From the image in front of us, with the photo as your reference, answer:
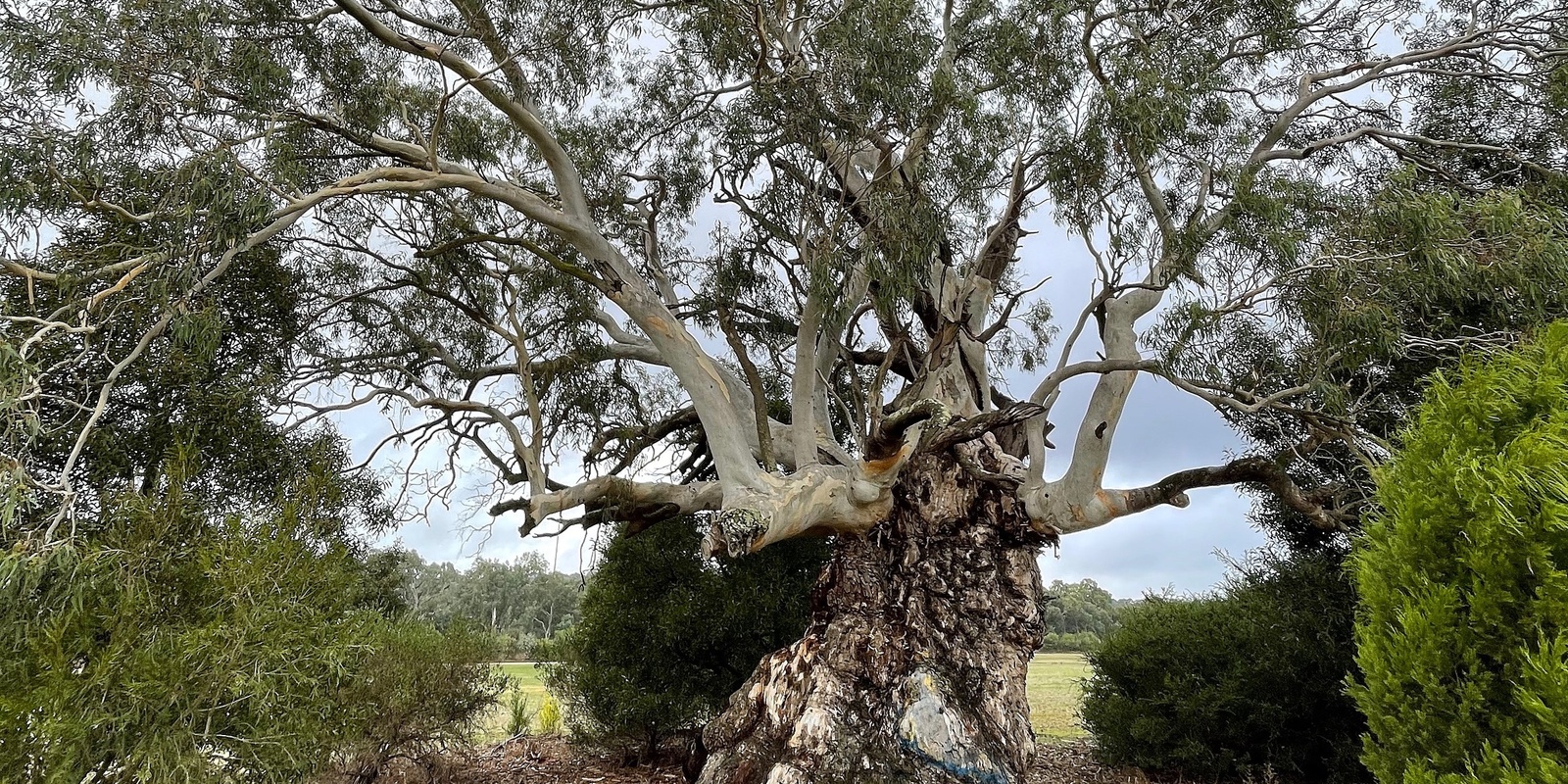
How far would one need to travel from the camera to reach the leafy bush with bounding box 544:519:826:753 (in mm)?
6723

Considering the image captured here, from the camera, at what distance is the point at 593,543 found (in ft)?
21.5

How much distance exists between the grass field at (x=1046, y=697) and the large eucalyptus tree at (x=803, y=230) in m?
2.16

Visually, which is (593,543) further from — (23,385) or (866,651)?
(23,385)

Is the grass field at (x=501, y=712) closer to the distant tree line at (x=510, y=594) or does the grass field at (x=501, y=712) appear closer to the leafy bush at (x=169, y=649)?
the leafy bush at (x=169, y=649)

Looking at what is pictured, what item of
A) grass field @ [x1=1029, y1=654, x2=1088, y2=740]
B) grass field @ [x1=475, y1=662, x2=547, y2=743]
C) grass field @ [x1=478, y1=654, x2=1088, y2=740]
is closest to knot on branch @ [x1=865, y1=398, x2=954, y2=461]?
grass field @ [x1=1029, y1=654, x2=1088, y2=740]

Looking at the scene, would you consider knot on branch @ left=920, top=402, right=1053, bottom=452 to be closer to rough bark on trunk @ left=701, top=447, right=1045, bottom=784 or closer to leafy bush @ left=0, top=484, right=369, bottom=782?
rough bark on trunk @ left=701, top=447, right=1045, bottom=784

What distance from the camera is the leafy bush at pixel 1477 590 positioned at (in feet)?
7.30

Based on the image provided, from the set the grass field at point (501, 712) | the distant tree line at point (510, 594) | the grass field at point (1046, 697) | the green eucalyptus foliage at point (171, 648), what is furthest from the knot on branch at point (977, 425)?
the distant tree line at point (510, 594)

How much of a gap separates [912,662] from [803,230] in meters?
3.10

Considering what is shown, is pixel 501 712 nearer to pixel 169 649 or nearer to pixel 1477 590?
pixel 169 649

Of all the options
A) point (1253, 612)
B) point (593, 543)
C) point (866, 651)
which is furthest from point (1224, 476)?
point (593, 543)

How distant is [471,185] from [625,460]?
2.86 metres

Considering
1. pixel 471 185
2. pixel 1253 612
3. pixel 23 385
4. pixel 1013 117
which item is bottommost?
pixel 1253 612

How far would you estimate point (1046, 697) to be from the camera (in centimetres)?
1538
